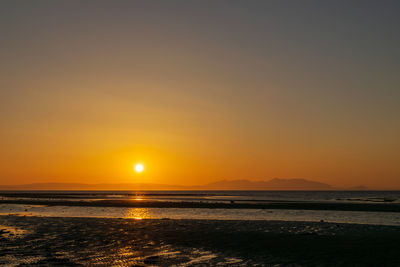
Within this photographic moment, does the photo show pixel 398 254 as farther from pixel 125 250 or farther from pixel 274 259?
pixel 125 250

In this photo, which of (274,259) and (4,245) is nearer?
(274,259)

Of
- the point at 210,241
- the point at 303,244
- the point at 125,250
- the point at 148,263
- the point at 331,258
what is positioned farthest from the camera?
the point at 210,241

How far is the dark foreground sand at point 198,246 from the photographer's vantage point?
59.7 ft

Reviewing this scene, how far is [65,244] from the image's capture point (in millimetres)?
23109

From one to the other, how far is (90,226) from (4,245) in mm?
11209

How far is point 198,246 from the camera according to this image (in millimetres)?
22891

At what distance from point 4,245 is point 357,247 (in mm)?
21220

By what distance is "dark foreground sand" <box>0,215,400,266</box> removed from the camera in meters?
18.2

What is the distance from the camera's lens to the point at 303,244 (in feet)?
75.6

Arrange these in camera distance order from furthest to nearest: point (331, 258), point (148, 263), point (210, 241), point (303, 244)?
point (210, 241), point (303, 244), point (331, 258), point (148, 263)

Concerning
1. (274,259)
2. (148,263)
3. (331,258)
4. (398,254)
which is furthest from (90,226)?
(398,254)

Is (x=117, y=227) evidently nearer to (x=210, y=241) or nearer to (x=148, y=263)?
(x=210, y=241)

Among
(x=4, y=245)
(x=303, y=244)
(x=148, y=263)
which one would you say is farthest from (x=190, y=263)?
(x=4, y=245)

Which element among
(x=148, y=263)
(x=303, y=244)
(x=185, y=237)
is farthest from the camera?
(x=185, y=237)
